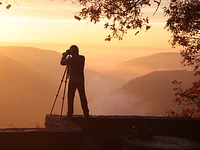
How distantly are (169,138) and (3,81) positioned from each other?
7697 inches

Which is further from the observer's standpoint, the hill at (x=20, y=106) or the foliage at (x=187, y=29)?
the hill at (x=20, y=106)

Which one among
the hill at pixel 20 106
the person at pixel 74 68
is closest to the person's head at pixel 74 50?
the person at pixel 74 68

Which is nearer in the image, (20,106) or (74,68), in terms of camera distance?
(74,68)

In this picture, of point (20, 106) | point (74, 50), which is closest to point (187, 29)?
point (74, 50)

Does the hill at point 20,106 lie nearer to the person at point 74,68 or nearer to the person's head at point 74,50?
the person at point 74,68

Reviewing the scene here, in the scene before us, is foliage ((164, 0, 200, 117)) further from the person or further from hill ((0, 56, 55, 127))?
hill ((0, 56, 55, 127))

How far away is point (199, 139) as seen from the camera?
43.8ft

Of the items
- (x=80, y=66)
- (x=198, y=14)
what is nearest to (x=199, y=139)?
(x=80, y=66)

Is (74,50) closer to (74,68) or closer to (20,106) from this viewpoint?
(74,68)

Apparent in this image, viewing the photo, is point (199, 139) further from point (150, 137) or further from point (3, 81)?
point (3, 81)

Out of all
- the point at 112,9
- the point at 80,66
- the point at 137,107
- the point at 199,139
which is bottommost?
→ the point at 137,107

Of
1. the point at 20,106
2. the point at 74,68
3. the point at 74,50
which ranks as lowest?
the point at 20,106

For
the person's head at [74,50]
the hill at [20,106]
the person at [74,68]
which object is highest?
the person's head at [74,50]

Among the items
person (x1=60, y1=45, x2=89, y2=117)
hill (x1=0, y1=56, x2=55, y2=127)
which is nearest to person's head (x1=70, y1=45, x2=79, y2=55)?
person (x1=60, y1=45, x2=89, y2=117)
